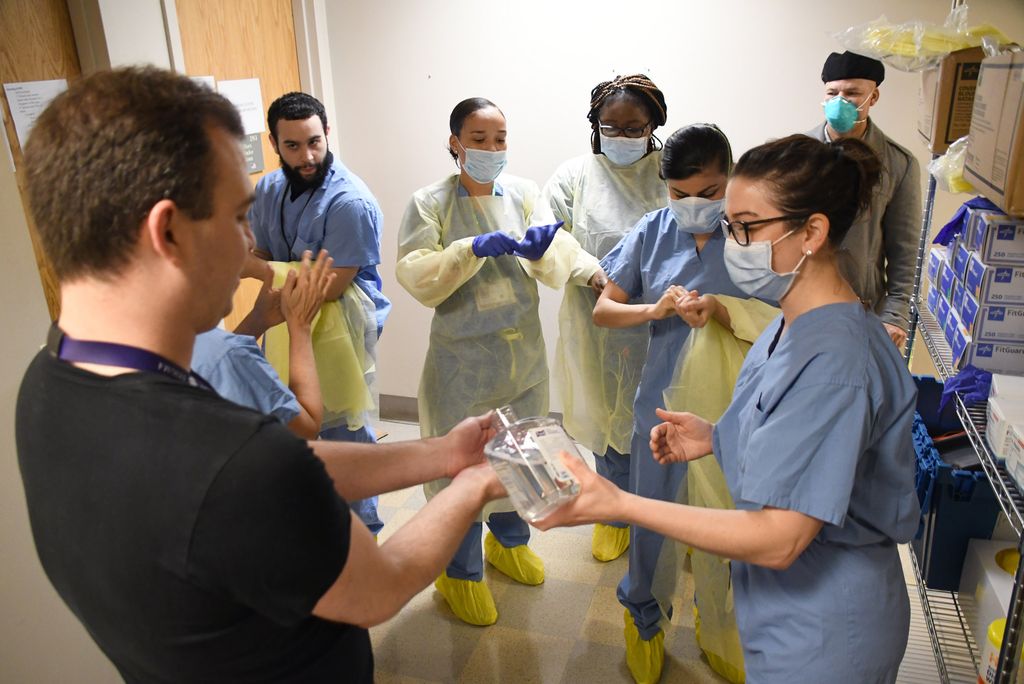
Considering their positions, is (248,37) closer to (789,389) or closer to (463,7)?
(463,7)

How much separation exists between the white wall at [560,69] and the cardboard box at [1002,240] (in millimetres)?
1481

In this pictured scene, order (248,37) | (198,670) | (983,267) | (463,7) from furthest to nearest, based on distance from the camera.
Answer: (463,7) < (248,37) < (983,267) < (198,670)

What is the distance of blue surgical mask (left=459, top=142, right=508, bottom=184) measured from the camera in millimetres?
2209

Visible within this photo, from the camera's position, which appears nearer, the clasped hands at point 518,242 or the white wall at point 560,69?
the clasped hands at point 518,242

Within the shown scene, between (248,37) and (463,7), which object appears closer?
(248,37)

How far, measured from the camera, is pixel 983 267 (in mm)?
1579

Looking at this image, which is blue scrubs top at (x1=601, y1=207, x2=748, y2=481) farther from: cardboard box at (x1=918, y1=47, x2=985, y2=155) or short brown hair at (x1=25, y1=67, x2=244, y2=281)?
short brown hair at (x1=25, y1=67, x2=244, y2=281)

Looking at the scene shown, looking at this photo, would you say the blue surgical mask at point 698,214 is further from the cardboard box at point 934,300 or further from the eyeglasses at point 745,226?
the cardboard box at point 934,300

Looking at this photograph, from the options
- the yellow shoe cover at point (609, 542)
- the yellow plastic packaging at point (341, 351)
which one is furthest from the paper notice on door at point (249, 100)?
the yellow shoe cover at point (609, 542)

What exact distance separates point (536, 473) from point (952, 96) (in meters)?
1.65

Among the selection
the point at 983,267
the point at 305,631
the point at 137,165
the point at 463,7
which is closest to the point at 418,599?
the point at 305,631

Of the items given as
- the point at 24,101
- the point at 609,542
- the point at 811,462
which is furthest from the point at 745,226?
the point at 24,101

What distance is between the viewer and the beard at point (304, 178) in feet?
7.24

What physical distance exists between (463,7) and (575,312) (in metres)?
1.53
